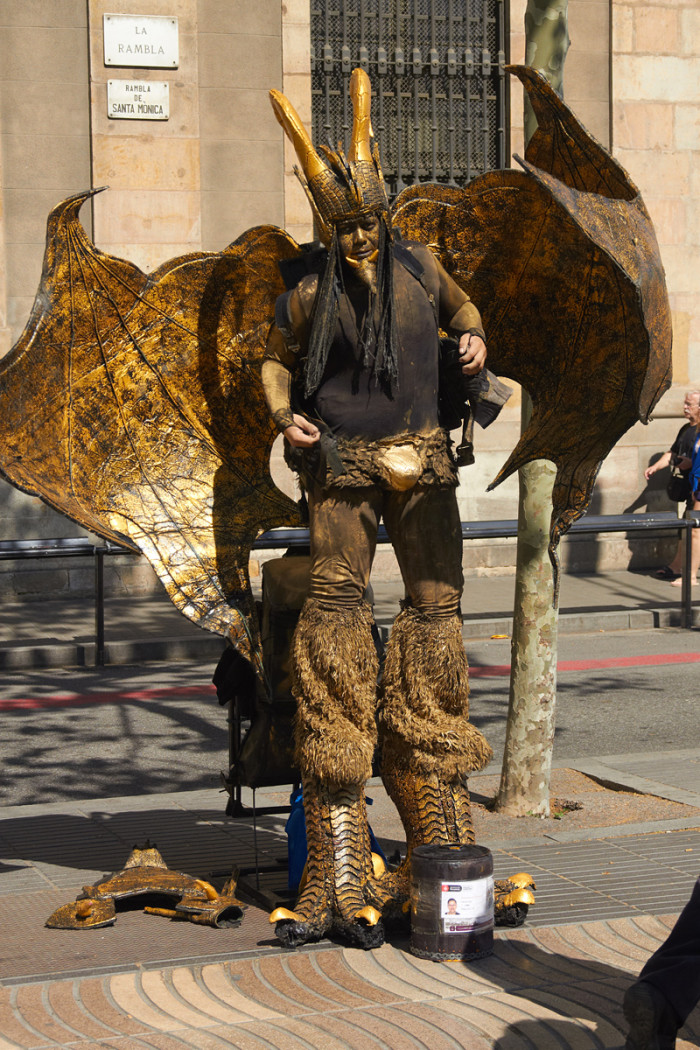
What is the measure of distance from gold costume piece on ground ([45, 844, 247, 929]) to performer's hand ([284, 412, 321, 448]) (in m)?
1.62

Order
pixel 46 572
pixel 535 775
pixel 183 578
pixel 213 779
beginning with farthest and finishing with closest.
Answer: pixel 46 572 → pixel 213 779 → pixel 535 775 → pixel 183 578

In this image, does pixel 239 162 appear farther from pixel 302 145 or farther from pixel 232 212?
pixel 302 145

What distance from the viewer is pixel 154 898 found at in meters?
5.11

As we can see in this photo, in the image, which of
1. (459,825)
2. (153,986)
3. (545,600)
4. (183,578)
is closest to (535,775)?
(545,600)

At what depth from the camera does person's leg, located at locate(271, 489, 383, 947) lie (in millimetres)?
4656

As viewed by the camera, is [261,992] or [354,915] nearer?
[261,992]

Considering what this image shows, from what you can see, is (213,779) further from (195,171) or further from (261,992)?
(195,171)

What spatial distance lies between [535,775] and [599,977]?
7.31 ft

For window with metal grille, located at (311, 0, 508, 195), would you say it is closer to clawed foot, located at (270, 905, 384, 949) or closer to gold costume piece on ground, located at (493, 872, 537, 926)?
gold costume piece on ground, located at (493, 872, 537, 926)

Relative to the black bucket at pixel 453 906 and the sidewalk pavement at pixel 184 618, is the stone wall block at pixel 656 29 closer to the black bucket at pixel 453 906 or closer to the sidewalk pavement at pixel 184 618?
the sidewalk pavement at pixel 184 618

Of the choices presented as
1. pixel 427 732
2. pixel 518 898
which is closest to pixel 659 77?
pixel 427 732

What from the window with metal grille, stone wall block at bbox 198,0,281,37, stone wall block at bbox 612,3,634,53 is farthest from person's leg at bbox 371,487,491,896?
stone wall block at bbox 612,3,634,53

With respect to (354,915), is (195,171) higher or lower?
higher

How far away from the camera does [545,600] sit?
656 cm
